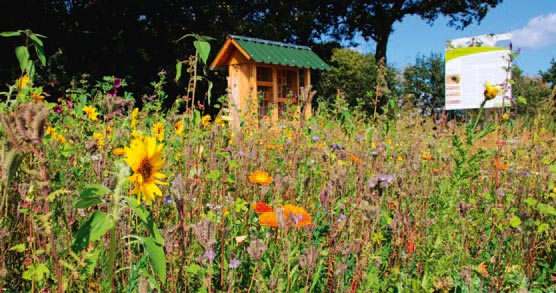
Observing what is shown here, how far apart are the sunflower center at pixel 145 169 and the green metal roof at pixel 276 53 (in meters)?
8.50

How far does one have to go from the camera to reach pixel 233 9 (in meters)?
19.3

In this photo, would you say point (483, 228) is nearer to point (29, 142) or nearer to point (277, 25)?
point (29, 142)

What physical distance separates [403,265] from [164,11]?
15.5 meters

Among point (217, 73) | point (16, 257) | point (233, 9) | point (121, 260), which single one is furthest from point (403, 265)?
point (233, 9)

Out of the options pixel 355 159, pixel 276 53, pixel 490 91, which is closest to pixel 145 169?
pixel 355 159

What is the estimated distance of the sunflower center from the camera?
1089 mm

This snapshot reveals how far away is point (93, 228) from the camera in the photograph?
0.81 meters

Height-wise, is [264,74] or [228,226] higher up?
A: [264,74]

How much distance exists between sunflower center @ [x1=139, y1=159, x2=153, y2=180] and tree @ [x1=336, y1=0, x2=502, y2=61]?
66.2ft

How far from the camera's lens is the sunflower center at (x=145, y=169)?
42.9 inches

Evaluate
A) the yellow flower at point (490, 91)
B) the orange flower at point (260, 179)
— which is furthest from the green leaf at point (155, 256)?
the yellow flower at point (490, 91)

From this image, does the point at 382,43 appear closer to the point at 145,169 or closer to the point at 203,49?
the point at 203,49

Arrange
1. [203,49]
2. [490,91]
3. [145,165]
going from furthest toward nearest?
[490,91] → [203,49] → [145,165]

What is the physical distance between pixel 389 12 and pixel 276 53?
1207 cm
